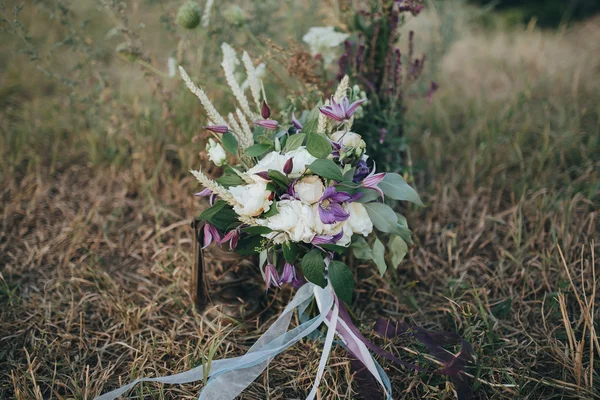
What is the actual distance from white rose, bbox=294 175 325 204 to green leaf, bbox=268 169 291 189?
3cm

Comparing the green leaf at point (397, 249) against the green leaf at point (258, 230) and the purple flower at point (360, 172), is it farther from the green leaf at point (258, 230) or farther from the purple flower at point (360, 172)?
the green leaf at point (258, 230)

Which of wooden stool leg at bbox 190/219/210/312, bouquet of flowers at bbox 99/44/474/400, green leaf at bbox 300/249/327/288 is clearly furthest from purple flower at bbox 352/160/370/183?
wooden stool leg at bbox 190/219/210/312

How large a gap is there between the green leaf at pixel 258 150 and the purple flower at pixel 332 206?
22 cm

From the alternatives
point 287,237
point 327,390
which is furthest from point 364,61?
point 327,390

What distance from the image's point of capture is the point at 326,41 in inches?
63.1

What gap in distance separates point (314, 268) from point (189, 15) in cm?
101

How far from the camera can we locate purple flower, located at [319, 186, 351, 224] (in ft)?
3.58

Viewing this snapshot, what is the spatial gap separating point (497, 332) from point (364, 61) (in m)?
1.12

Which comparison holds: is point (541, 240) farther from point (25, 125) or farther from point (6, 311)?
point (25, 125)

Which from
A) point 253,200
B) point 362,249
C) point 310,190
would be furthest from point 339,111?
point 362,249

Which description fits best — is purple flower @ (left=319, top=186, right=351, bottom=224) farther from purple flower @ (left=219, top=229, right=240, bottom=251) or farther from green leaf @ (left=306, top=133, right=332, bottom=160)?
purple flower @ (left=219, top=229, right=240, bottom=251)

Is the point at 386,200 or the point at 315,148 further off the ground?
the point at 315,148

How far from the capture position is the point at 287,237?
118 cm

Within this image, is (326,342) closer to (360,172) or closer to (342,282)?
(342,282)
